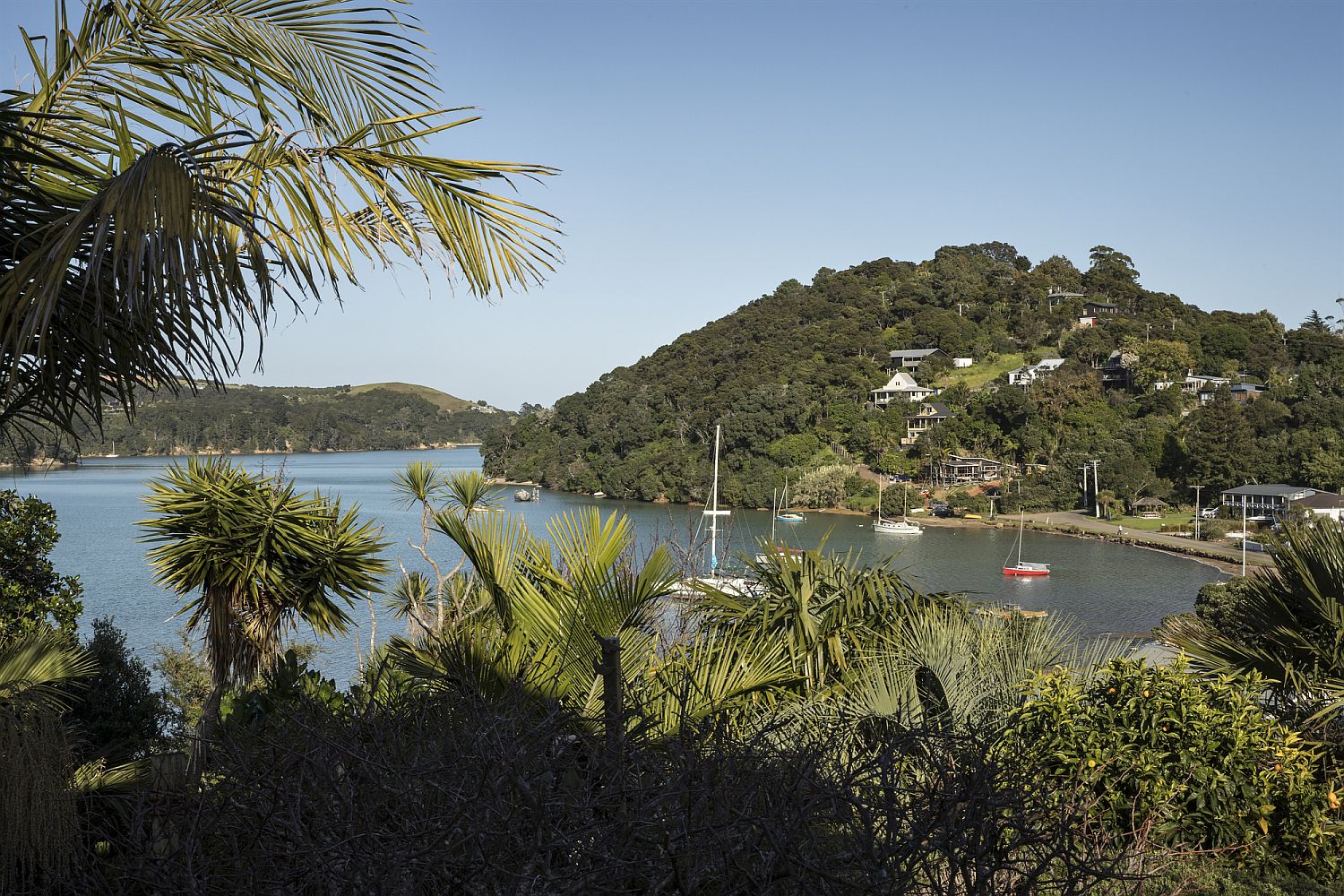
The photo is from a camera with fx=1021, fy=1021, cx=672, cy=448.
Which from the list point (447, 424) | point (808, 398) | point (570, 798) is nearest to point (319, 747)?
point (570, 798)

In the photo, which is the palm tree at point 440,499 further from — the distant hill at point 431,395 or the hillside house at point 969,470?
the distant hill at point 431,395

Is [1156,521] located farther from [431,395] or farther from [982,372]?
[431,395]

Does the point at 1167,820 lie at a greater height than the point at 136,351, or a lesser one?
lesser

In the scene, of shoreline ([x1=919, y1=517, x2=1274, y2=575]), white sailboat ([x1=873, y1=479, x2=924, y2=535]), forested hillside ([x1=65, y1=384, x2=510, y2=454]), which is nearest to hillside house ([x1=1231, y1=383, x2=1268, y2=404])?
shoreline ([x1=919, y1=517, x2=1274, y2=575])

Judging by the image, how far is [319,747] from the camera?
1597 millimetres

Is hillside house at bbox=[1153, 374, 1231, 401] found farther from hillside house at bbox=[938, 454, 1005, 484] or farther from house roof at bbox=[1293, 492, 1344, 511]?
house roof at bbox=[1293, 492, 1344, 511]

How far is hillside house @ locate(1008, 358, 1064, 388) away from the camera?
77262mm

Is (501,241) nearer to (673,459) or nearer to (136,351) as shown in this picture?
(136,351)

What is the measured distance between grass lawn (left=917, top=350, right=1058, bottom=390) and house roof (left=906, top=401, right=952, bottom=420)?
9288 mm

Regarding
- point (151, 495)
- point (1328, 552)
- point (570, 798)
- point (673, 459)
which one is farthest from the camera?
point (673, 459)

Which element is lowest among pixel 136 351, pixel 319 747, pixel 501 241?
pixel 319 747

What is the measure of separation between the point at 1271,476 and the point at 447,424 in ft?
287

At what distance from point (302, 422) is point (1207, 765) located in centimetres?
8769

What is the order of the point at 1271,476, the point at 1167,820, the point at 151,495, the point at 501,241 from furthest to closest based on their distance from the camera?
the point at 1271,476, the point at 151,495, the point at 1167,820, the point at 501,241
